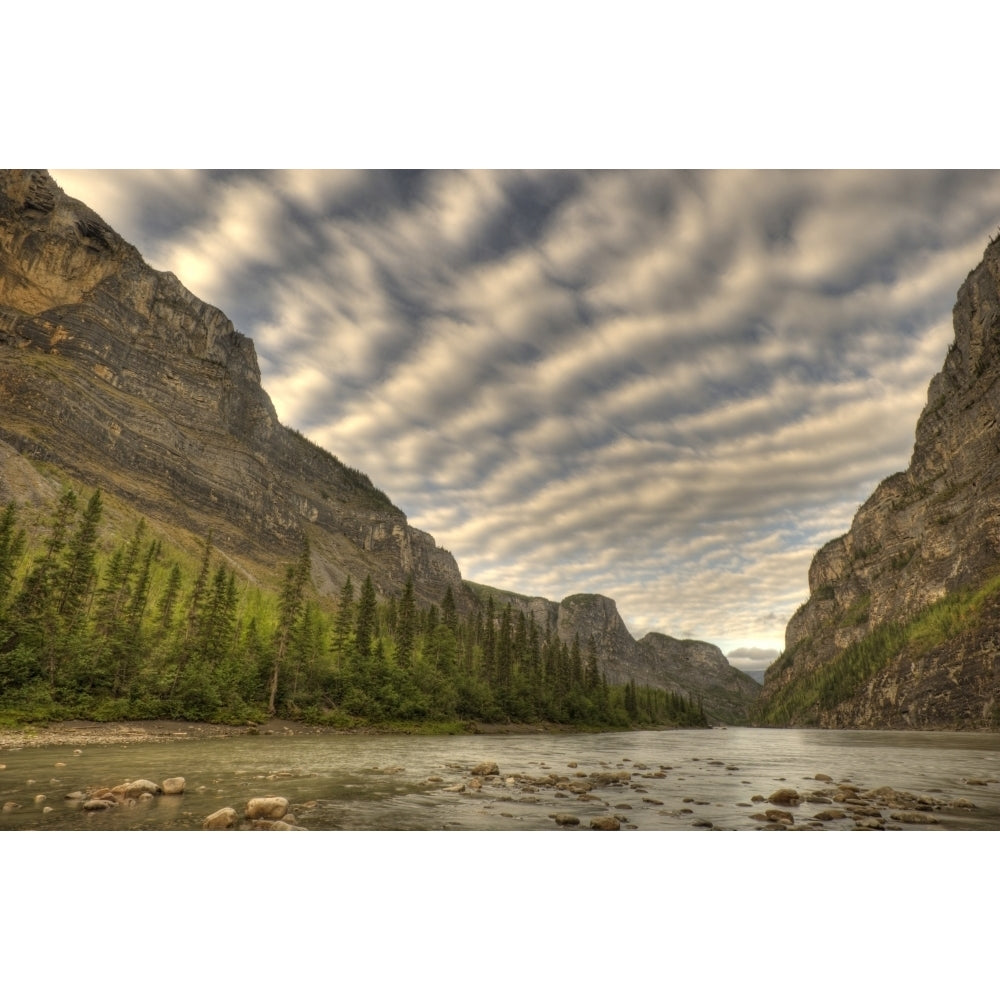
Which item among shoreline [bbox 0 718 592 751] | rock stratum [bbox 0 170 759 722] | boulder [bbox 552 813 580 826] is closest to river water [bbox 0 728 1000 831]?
boulder [bbox 552 813 580 826]

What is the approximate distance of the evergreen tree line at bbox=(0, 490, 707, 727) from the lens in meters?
35.4

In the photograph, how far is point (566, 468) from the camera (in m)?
19.7

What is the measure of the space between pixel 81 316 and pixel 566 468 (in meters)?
141

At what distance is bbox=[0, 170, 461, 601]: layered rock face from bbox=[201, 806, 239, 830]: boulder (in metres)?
94.5

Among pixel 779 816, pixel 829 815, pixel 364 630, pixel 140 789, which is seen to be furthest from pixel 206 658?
pixel 829 815

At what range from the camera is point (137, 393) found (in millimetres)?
134250

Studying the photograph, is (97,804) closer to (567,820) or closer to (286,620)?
(567,820)

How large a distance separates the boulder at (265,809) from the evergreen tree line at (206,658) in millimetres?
28782

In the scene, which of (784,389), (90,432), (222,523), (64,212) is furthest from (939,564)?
(64,212)

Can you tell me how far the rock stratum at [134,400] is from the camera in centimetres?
9900

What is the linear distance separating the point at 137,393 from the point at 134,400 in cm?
397

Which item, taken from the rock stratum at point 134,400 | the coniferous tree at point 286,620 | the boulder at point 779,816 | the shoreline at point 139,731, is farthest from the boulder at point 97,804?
the rock stratum at point 134,400
